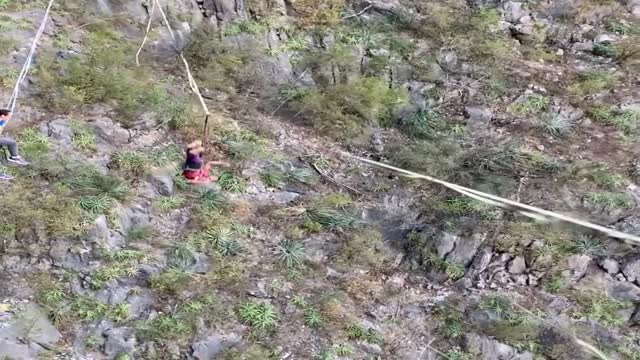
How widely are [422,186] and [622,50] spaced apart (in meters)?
5.06

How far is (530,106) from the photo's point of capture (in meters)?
10.1

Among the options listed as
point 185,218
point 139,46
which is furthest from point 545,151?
point 139,46

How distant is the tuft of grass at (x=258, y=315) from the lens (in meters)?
6.57

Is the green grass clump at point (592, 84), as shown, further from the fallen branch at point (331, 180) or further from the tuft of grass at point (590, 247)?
the fallen branch at point (331, 180)

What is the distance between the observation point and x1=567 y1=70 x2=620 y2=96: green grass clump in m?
10.3

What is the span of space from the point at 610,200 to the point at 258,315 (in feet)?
16.2

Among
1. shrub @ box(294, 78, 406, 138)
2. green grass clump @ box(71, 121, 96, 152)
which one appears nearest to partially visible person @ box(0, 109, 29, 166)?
green grass clump @ box(71, 121, 96, 152)

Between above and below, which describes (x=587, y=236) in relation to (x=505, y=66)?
below

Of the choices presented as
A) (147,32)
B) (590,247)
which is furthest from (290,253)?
(147,32)

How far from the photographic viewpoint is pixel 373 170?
29.9 feet

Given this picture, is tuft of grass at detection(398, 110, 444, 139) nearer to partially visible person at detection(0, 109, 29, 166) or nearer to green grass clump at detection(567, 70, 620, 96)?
green grass clump at detection(567, 70, 620, 96)

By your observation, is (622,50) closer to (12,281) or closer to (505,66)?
(505,66)

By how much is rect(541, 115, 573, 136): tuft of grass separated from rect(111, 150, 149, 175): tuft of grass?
613 centimetres

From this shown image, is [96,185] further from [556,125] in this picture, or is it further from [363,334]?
[556,125]
